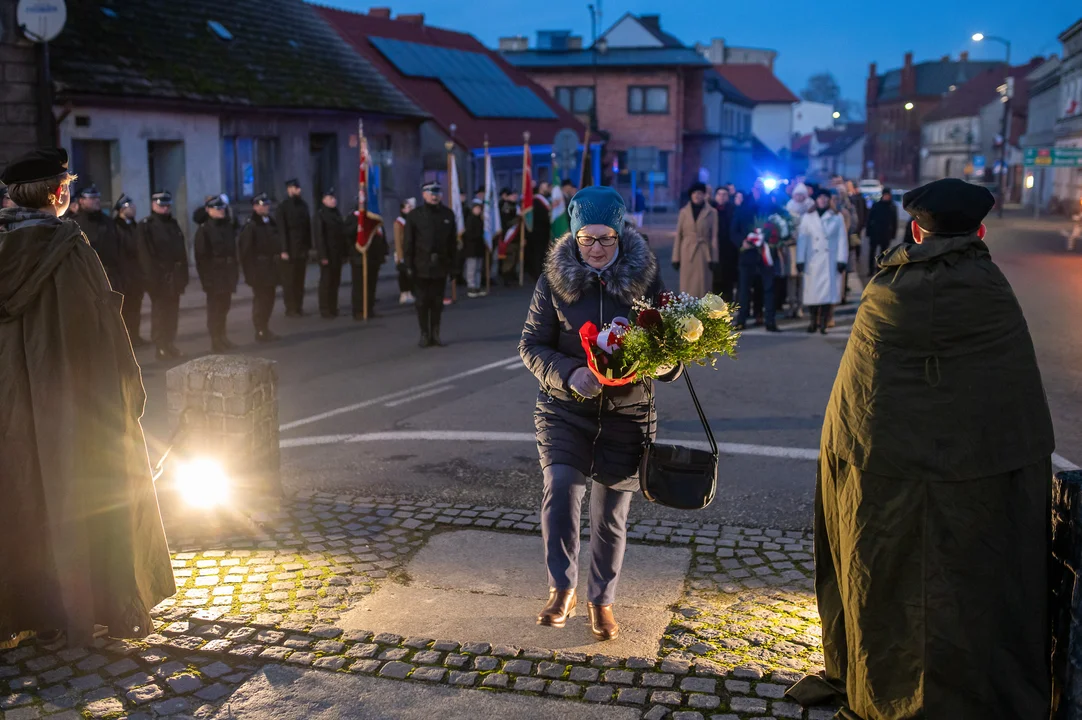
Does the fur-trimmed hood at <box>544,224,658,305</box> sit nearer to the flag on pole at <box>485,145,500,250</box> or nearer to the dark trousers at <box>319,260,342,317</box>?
the dark trousers at <box>319,260,342,317</box>

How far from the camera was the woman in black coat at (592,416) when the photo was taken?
519 centimetres

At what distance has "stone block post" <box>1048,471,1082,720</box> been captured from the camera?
4027mm

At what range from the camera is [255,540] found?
21.9 feet

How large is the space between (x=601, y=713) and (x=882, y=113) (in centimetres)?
14330

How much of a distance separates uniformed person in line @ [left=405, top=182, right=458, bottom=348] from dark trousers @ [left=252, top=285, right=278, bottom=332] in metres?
1.88

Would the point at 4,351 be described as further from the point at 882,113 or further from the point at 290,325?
the point at 882,113

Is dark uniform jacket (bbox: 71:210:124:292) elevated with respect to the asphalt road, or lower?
elevated

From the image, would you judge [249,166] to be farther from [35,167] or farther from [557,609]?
[557,609]

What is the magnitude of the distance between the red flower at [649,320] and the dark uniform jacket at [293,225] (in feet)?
45.1

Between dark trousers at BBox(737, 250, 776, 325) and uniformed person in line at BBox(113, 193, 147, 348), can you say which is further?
dark trousers at BBox(737, 250, 776, 325)

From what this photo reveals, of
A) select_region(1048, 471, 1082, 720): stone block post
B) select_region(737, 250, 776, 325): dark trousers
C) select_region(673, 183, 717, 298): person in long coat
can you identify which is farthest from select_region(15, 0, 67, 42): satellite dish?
select_region(1048, 471, 1082, 720): stone block post

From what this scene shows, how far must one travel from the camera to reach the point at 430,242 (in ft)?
49.6

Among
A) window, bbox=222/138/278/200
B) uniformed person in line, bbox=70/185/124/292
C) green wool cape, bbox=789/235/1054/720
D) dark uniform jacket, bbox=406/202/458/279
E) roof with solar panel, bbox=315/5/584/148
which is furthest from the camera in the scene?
roof with solar panel, bbox=315/5/584/148

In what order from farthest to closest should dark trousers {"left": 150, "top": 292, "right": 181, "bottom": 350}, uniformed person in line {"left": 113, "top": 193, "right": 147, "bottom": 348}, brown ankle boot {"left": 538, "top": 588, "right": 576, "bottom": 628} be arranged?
uniformed person in line {"left": 113, "top": 193, "right": 147, "bottom": 348}, dark trousers {"left": 150, "top": 292, "right": 181, "bottom": 350}, brown ankle boot {"left": 538, "top": 588, "right": 576, "bottom": 628}
